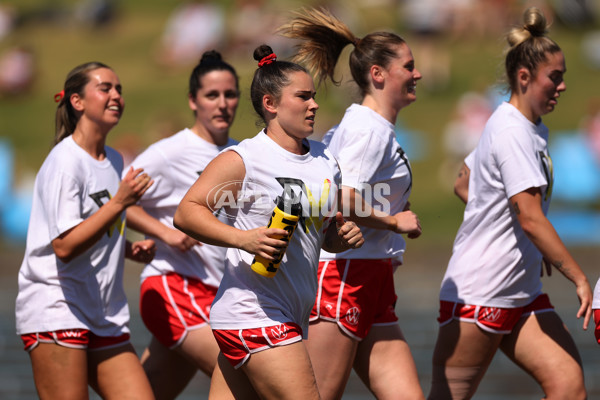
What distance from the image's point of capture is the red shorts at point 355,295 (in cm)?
467

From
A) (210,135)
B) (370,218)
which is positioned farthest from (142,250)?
(370,218)

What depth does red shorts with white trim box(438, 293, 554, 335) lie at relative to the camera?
4.95m

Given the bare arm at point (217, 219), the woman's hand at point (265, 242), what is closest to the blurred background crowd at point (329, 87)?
the bare arm at point (217, 219)

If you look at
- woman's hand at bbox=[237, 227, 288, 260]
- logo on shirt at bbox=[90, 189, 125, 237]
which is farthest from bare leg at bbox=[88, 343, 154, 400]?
woman's hand at bbox=[237, 227, 288, 260]

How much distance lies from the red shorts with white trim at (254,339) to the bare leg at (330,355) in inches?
25.5

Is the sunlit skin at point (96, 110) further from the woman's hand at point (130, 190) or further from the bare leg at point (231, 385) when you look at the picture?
the bare leg at point (231, 385)

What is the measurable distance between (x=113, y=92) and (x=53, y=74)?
701 inches

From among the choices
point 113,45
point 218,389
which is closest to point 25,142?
point 113,45

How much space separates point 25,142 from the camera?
20.6 metres

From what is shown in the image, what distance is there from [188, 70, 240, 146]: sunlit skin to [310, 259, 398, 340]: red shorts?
1.17 m

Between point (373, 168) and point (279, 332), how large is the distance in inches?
43.0

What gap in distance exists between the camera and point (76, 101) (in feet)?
16.2

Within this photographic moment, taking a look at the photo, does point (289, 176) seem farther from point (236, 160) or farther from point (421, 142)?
point (421, 142)

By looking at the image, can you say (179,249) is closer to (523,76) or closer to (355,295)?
(355,295)
